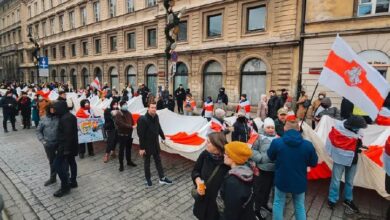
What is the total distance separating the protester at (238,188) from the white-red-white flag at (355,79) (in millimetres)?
2073

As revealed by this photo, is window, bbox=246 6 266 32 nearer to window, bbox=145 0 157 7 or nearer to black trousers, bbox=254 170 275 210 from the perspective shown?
window, bbox=145 0 157 7

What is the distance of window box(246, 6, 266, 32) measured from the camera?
1565cm

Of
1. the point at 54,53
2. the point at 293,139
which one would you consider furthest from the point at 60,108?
the point at 54,53

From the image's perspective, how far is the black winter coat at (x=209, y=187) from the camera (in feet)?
8.64

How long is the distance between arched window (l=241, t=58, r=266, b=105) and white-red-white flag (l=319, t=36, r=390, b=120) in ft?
40.9

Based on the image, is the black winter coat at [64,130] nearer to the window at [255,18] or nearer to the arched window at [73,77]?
the window at [255,18]

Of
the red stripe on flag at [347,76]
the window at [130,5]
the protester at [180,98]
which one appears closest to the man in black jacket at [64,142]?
the red stripe on flag at [347,76]

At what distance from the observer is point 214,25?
17.9m

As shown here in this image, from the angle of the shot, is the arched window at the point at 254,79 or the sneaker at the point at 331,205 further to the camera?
the arched window at the point at 254,79

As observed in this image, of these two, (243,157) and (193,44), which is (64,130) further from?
(193,44)

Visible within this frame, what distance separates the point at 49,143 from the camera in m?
4.89

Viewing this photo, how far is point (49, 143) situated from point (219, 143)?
3903 millimetres

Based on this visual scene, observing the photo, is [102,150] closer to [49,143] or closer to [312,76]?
[49,143]

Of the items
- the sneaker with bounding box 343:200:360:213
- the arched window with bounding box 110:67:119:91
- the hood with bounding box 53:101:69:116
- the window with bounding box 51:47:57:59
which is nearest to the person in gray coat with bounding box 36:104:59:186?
the hood with bounding box 53:101:69:116
